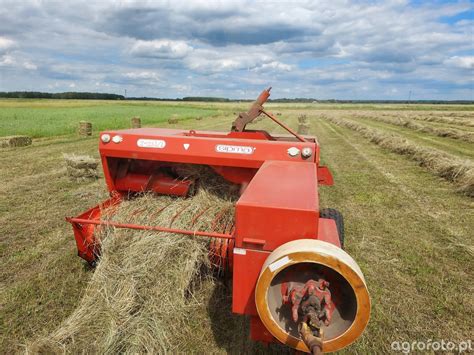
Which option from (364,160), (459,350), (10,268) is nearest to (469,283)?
(459,350)

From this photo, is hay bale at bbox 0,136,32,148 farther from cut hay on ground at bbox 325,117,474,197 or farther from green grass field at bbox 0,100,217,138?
cut hay on ground at bbox 325,117,474,197

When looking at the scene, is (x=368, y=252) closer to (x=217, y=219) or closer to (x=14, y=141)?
(x=217, y=219)

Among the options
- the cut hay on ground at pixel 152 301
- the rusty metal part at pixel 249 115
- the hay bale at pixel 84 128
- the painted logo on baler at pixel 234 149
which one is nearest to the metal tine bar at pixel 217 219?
the cut hay on ground at pixel 152 301

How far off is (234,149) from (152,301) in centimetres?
148

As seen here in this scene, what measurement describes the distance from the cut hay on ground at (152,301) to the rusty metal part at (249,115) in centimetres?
114

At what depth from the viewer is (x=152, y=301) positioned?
2.68m

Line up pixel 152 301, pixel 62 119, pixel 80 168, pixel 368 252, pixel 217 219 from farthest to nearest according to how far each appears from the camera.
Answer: pixel 62 119, pixel 80 168, pixel 368 252, pixel 217 219, pixel 152 301

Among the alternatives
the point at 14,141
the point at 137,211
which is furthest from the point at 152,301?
the point at 14,141

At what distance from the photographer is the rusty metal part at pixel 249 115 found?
392 centimetres

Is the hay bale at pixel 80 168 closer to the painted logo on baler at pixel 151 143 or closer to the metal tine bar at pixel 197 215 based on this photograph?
the painted logo on baler at pixel 151 143

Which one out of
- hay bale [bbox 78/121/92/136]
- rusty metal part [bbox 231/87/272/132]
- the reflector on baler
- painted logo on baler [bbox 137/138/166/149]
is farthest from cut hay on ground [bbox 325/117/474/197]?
hay bale [bbox 78/121/92/136]

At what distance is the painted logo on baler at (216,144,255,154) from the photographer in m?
3.23

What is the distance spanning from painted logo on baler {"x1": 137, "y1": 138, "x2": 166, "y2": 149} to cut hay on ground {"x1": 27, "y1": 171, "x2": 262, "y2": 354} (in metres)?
0.66

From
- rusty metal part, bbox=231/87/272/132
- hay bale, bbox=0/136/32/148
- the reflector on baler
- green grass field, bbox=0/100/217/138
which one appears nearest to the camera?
the reflector on baler
